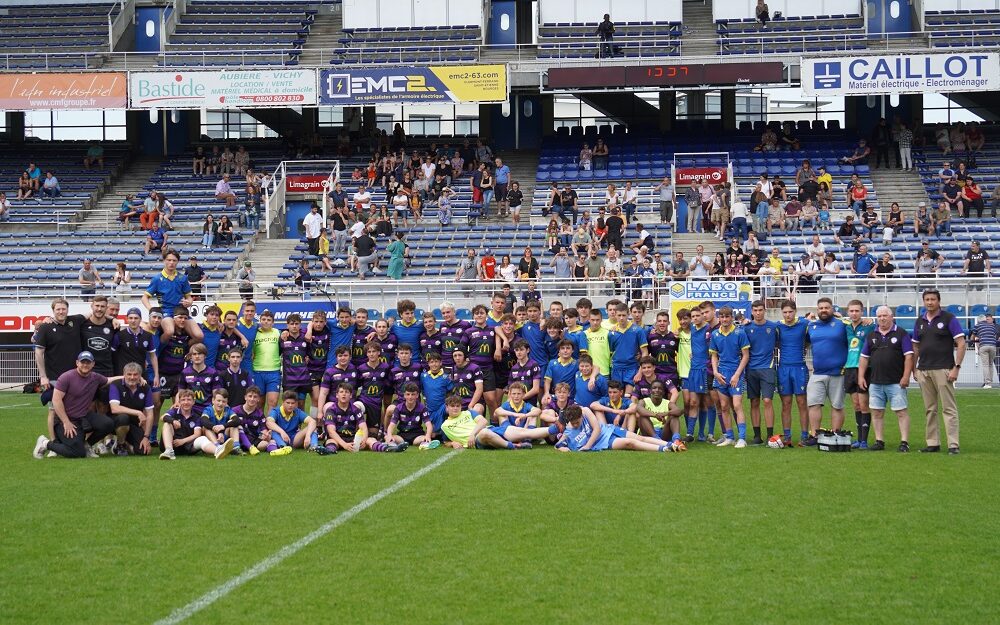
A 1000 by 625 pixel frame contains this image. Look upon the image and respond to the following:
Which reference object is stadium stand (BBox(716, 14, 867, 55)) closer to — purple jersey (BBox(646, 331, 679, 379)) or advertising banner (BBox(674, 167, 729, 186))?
advertising banner (BBox(674, 167, 729, 186))

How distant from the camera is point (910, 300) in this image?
22.2 metres

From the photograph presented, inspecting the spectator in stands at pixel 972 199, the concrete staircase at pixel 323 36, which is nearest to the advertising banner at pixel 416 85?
the concrete staircase at pixel 323 36

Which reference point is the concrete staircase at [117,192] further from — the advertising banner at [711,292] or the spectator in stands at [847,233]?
the spectator in stands at [847,233]

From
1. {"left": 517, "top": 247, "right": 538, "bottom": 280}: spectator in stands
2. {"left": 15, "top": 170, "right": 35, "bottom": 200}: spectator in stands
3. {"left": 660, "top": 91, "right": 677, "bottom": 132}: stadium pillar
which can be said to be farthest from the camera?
{"left": 660, "top": 91, "right": 677, "bottom": 132}: stadium pillar

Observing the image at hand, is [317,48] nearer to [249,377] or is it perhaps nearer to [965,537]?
[249,377]

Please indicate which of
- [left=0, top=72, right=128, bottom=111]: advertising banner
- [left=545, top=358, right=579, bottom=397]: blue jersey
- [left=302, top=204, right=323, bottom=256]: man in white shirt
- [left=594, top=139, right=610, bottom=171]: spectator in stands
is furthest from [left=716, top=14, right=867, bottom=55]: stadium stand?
[left=545, top=358, right=579, bottom=397]: blue jersey

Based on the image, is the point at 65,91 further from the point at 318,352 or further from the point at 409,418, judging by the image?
the point at 409,418

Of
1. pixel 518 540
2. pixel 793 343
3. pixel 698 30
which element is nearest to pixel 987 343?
pixel 793 343

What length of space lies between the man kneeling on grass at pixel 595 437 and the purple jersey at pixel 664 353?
106 cm

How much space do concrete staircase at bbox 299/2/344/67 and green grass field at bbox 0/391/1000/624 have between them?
24330mm

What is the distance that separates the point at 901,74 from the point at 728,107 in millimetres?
6128

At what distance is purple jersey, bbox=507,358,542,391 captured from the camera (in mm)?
13938

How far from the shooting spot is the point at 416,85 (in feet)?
102

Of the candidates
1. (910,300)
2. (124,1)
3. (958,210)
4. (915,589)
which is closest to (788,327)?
(915,589)
